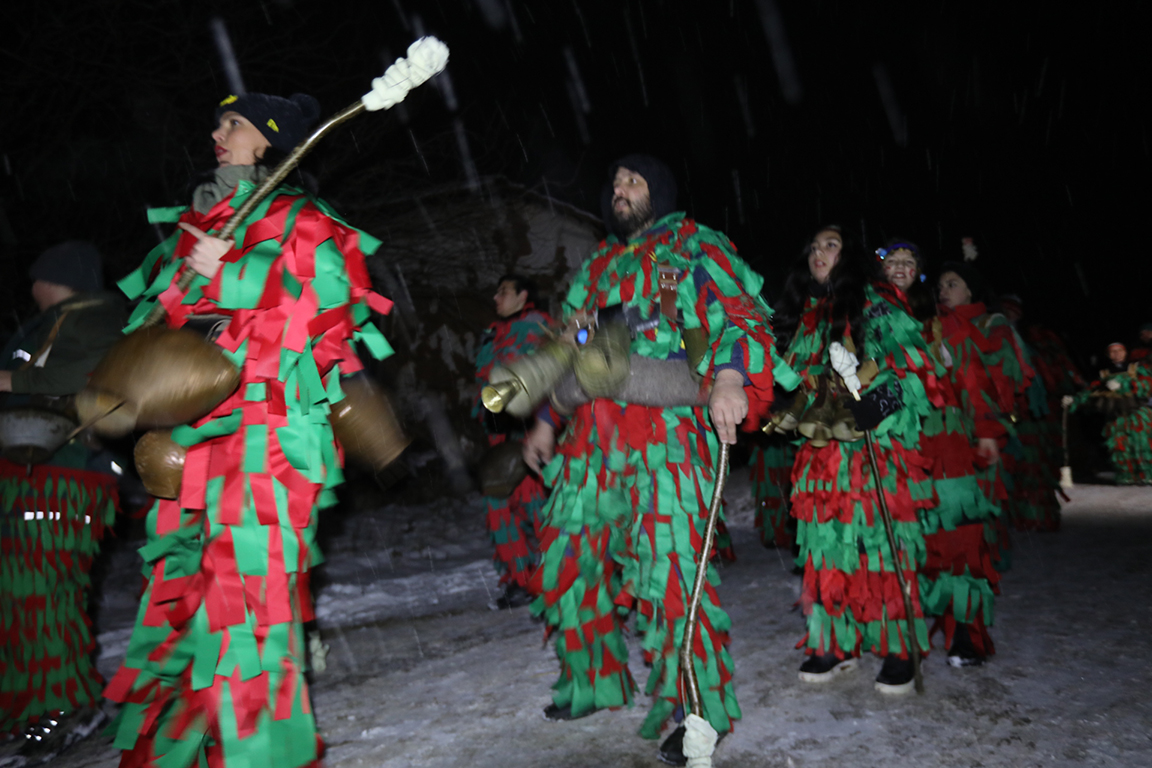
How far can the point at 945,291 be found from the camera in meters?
5.41

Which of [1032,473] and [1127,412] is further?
[1127,412]

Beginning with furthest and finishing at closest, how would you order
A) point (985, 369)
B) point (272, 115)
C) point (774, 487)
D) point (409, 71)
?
1. point (774, 487)
2. point (985, 369)
3. point (272, 115)
4. point (409, 71)

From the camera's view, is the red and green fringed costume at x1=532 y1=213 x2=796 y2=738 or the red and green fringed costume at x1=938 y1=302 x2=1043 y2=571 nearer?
the red and green fringed costume at x1=532 y1=213 x2=796 y2=738

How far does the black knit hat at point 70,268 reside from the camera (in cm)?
337

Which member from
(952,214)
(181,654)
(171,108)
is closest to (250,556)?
(181,654)

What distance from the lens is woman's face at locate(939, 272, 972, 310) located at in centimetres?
537

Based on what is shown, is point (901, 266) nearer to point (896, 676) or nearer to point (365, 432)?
point (896, 676)

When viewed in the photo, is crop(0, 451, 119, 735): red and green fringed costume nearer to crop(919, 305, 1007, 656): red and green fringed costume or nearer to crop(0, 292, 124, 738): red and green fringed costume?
crop(0, 292, 124, 738): red and green fringed costume

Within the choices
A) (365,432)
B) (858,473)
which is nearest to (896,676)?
(858,473)

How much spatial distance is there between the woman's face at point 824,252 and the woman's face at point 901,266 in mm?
847

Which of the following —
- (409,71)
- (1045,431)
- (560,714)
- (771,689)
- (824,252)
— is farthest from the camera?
(1045,431)

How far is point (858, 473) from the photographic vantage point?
3.57m

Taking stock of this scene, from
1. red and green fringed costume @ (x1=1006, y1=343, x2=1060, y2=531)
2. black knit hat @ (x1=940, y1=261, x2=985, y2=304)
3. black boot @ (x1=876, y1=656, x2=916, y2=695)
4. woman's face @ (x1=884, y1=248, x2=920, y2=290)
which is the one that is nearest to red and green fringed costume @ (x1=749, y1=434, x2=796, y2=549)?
black knit hat @ (x1=940, y1=261, x2=985, y2=304)

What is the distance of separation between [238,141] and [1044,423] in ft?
25.5
